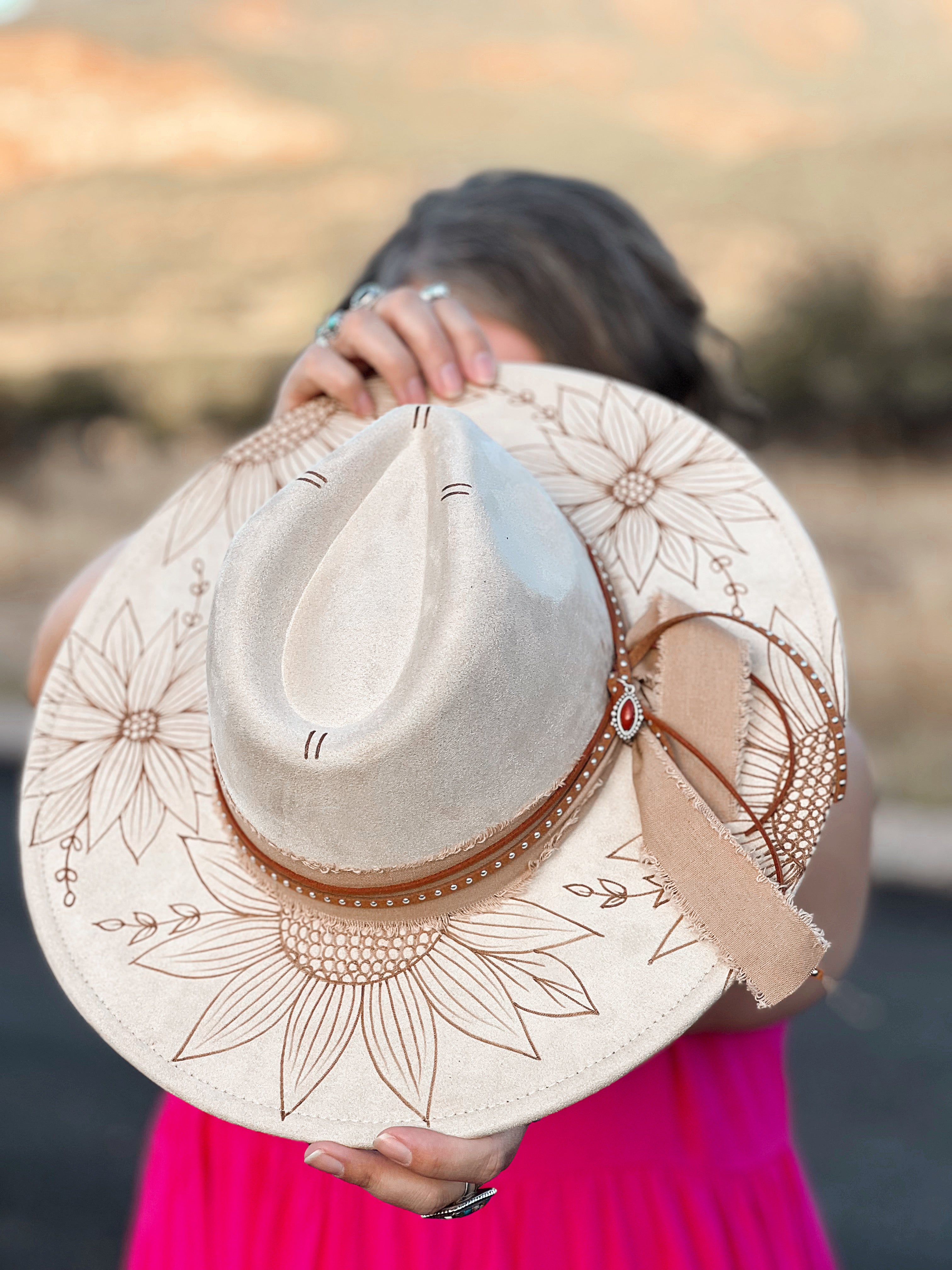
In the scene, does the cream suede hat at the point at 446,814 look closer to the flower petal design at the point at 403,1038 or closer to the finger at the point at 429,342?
the flower petal design at the point at 403,1038

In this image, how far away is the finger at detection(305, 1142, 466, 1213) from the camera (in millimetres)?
772

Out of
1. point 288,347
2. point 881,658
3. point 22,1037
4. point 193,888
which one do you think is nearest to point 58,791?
point 193,888

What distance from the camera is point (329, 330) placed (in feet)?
4.11

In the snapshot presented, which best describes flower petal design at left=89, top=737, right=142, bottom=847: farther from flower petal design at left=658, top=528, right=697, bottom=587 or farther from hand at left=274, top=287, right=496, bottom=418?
flower petal design at left=658, top=528, right=697, bottom=587

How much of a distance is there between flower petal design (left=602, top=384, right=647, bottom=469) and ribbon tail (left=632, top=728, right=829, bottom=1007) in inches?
14.8

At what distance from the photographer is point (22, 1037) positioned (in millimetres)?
3408

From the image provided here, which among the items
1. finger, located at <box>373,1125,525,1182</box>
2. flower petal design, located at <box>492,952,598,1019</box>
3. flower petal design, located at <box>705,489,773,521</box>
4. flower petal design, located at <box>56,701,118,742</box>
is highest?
flower petal design, located at <box>705,489,773,521</box>

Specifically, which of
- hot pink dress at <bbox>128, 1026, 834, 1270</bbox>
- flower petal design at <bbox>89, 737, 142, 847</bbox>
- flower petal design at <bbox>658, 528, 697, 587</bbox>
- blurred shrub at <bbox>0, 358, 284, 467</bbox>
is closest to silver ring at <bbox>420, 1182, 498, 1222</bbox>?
hot pink dress at <bbox>128, 1026, 834, 1270</bbox>

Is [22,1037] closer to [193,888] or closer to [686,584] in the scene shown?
[193,888]

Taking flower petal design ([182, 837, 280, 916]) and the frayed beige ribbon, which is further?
flower petal design ([182, 837, 280, 916])

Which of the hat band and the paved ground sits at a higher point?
the hat band

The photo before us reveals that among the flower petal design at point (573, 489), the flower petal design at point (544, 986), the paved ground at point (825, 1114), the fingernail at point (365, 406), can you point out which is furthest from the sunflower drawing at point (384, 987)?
the paved ground at point (825, 1114)

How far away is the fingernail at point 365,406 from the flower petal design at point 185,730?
38 centimetres

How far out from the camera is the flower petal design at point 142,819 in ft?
3.14
